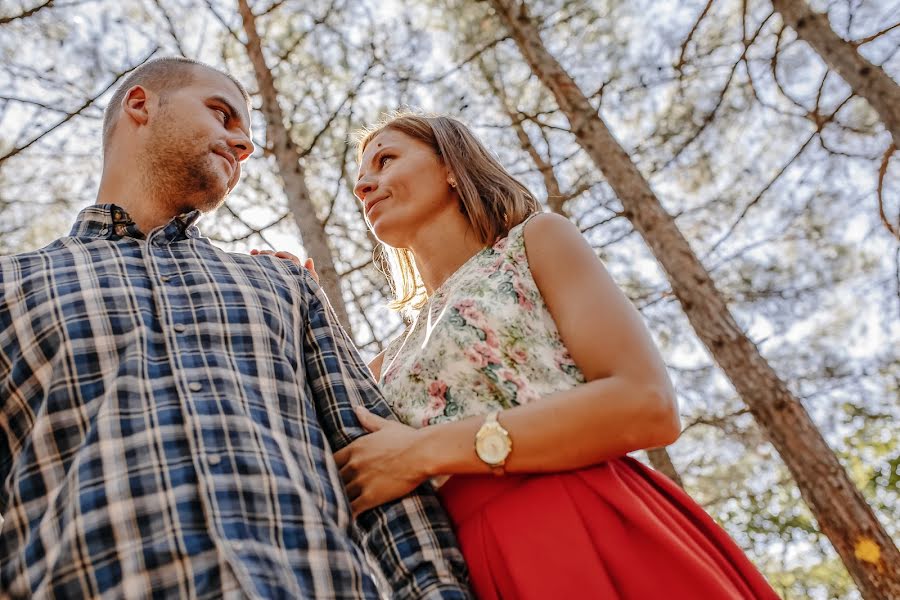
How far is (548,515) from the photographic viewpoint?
4.72 ft

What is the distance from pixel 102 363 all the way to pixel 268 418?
320mm

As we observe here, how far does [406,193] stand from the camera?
2.16 metres

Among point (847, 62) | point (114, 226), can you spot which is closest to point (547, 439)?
point (114, 226)

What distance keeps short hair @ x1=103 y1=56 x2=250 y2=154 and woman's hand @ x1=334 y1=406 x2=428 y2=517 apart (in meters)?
1.14

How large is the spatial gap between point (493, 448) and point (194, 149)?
3.53 feet

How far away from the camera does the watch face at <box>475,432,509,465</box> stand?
143 cm

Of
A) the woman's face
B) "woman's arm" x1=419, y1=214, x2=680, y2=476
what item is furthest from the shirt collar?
"woman's arm" x1=419, y1=214, x2=680, y2=476

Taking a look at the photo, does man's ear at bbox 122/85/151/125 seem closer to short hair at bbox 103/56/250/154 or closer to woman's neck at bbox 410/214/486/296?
short hair at bbox 103/56/250/154

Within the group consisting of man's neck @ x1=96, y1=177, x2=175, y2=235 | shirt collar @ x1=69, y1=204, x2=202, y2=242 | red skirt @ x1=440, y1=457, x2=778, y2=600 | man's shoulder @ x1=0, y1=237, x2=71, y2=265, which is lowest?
red skirt @ x1=440, y1=457, x2=778, y2=600

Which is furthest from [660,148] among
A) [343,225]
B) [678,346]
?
[343,225]

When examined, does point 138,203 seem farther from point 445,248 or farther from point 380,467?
point 380,467

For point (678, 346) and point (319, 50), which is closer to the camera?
point (319, 50)

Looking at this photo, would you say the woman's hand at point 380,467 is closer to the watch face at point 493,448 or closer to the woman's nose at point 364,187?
the watch face at point 493,448

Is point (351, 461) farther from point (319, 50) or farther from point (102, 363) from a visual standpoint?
point (319, 50)
